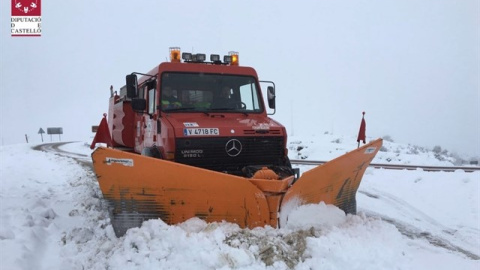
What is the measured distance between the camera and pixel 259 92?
20.8ft

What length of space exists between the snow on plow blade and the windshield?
1.65 metres

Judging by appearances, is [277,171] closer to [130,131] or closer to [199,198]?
[199,198]

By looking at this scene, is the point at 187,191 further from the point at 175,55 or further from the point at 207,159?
the point at 175,55

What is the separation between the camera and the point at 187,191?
4.02 meters

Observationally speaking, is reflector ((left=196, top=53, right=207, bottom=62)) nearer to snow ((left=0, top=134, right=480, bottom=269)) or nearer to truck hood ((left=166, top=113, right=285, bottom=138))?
truck hood ((left=166, top=113, right=285, bottom=138))

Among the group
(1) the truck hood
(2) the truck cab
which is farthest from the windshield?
(1) the truck hood

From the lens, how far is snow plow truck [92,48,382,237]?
3967 millimetres

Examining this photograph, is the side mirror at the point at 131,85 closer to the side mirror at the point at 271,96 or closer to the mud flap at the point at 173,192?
the mud flap at the point at 173,192

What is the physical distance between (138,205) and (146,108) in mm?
2309

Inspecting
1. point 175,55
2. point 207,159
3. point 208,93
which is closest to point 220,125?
point 207,159

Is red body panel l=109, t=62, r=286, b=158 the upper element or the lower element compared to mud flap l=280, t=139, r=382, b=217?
upper

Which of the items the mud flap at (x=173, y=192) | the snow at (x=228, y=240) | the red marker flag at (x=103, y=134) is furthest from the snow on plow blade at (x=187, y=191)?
the red marker flag at (x=103, y=134)

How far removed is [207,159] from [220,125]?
1.68 feet

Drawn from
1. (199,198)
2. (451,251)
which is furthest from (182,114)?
(451,251)
